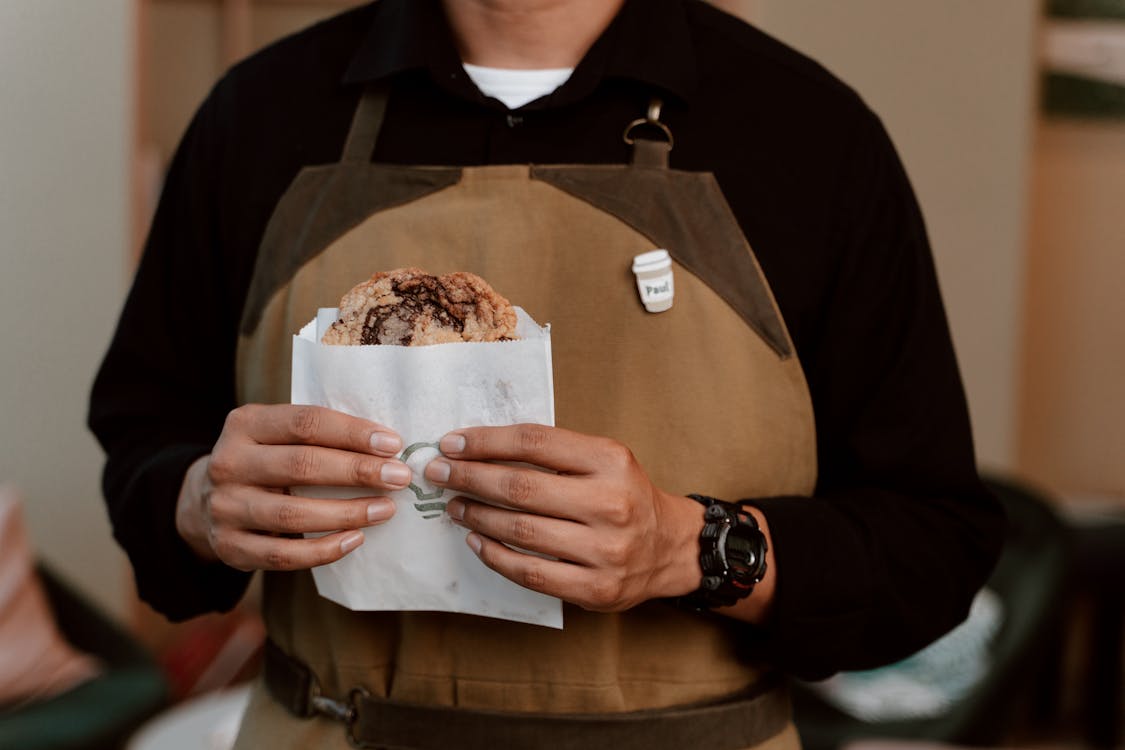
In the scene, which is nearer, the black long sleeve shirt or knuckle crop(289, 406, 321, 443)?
knuckle crop(289, 406, 321, 443)

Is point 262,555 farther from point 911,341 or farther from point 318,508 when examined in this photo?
point 911,341

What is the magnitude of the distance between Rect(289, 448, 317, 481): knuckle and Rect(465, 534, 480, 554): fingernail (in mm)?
122

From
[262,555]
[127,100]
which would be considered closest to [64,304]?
[127,100]

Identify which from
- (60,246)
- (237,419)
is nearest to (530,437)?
(237,419)

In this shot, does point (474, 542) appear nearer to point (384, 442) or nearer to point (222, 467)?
point (384, 442)

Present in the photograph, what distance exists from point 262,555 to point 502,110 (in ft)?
1.50

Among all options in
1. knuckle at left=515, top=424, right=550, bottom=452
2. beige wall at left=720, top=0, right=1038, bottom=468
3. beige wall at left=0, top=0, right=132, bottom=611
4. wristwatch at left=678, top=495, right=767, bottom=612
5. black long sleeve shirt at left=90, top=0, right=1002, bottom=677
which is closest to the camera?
knuckle at left=515, top=424, right=550, bottom=452

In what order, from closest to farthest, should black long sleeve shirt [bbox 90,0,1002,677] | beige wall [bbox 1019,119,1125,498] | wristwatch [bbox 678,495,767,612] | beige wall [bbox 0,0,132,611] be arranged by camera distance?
wristwatch [bbox 678,495,767,612] → black long sleeve shirt [bbox 90,0,1002,677] → beige wall [bbox 0,0,132,611] → beige wall [bbox 1019,119,1125,498]

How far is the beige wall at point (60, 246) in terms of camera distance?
3488mm

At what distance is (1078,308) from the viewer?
4.37 m

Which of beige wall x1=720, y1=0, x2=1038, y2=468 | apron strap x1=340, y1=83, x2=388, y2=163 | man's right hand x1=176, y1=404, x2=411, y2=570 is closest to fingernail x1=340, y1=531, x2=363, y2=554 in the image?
man's right hand x1=176, y1=404, x2=411, y2=570

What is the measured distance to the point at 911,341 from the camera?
3.87 feet

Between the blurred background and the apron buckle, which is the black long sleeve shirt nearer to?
the apron buckle

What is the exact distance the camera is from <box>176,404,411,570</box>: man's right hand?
0.96 m
